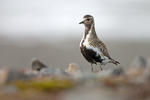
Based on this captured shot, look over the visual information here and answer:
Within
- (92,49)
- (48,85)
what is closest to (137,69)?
(48,85)

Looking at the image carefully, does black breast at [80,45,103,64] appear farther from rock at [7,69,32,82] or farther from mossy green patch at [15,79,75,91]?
mossy green patch at [15,79,75,91]

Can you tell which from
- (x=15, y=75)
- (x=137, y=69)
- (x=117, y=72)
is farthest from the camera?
(x=137, y=69)

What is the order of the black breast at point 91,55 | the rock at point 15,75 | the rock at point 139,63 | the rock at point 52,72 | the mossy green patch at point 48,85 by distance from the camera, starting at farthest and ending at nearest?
the black breast at point 91,55 < the rock at point 139,63 < the rock at point 52,72 < the rock at point 15,75 < the mossy green patch at point 48,85

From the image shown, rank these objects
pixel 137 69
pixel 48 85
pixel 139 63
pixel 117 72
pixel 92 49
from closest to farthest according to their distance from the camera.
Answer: pixel 48 85, pixel 117 72, pixel 137 69, pixel 139 63, pixel 92 49

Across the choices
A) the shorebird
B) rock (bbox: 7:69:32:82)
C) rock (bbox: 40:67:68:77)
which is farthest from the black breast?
rock (bbox: 7:69:32:82)

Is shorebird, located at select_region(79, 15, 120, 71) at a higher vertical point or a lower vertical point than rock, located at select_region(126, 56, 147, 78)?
higher

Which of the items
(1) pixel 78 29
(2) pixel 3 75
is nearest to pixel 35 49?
(1) pixel 78 29

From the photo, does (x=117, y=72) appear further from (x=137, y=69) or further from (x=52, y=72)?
A: (x=52, y=72)

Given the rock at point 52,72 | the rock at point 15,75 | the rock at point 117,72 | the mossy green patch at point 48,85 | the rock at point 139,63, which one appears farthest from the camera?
the rock at point 139,63

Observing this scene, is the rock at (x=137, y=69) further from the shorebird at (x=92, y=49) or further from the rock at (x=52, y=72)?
the shorebird at (x=92, y=49)

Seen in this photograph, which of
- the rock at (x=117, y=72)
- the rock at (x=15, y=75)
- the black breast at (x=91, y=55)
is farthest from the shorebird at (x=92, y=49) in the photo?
the rock at (x=15, y=75)

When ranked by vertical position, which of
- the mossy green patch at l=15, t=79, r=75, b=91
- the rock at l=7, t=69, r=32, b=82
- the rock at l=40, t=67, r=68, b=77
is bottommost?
the mossy green patch at l=15, t=79, r=75, b=91

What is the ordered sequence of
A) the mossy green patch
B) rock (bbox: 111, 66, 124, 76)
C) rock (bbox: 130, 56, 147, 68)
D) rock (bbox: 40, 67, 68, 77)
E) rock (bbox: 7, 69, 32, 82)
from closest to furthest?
the mossy green patch < rock (bbox: 7, 69, 32, 82) < rock (bbox: 111, 66, 124, 76) < rock (bbox: 40, 67, 68, 77) < rock (bbox: 130, 56, 147, 68)

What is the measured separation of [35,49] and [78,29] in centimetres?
481
